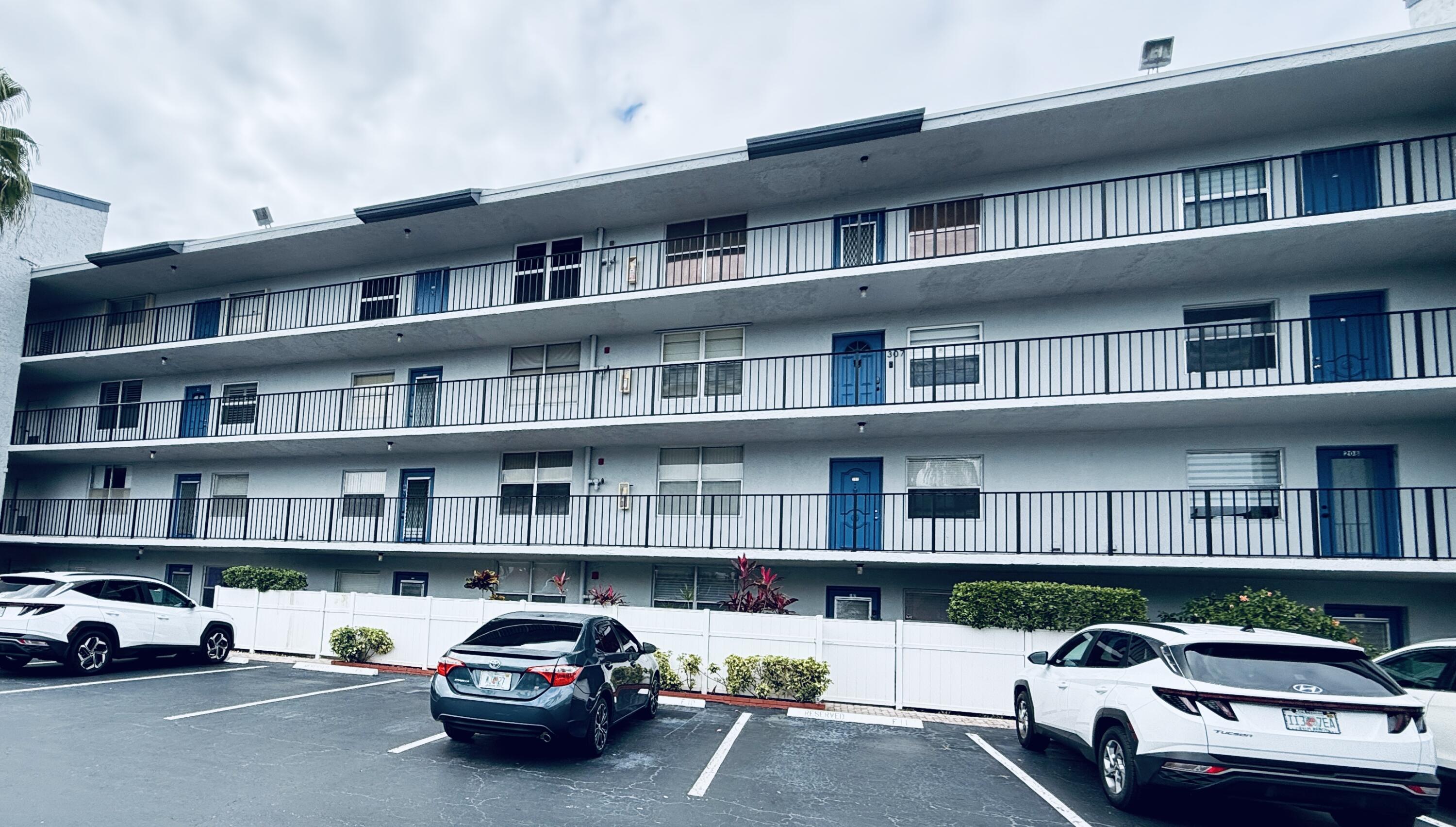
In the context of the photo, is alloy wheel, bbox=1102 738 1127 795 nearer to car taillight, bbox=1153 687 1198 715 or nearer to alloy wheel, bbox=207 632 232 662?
car taillight, bbox=1153 687 1198 715

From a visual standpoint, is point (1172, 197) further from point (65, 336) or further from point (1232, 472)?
point (65, 336)

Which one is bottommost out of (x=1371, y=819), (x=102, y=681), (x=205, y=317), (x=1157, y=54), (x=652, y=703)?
(x=102, y=681)

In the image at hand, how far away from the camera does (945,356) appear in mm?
15461

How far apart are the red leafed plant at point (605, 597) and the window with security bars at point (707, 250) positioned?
6592mm

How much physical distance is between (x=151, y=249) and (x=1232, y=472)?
983 inches

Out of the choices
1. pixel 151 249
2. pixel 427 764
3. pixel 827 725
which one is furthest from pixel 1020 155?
pixel 151 249

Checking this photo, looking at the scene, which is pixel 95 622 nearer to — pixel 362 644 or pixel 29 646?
pixel 29 646

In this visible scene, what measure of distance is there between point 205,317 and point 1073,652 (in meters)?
23.6

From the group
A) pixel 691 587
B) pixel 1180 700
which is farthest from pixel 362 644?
pixel 1180 700

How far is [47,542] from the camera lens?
22.0 meters

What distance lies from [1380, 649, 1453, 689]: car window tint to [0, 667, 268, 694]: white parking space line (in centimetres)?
1647

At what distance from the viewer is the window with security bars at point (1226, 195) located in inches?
542

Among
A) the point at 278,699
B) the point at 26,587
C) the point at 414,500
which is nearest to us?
the point at 278,699

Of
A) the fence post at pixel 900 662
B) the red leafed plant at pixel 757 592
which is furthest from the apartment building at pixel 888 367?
the fence post at pixel 900 662
